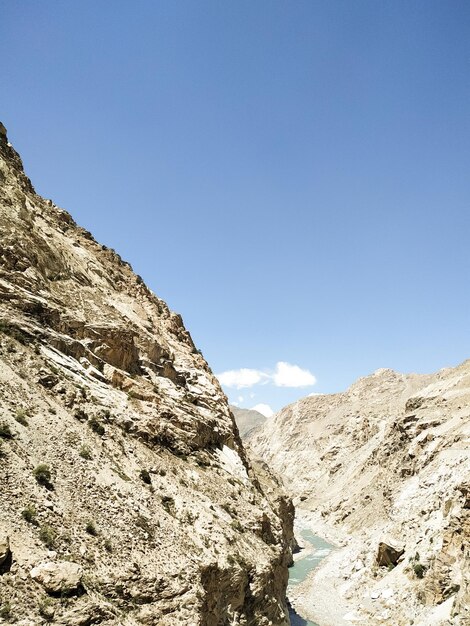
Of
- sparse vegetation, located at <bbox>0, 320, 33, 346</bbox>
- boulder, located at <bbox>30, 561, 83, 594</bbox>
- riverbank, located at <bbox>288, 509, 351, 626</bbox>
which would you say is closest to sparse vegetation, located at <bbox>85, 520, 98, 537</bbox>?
boulder, located at <bbox>30, 561, 83, 594</bbox>

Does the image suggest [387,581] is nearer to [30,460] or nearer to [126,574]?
[126,574]

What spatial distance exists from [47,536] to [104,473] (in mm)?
5190

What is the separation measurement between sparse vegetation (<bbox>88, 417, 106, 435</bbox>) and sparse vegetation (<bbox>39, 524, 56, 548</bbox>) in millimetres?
7228

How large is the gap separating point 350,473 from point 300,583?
56.4 m

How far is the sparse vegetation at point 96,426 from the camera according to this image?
850 inches

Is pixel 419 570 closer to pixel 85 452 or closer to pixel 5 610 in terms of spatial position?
pixel 85 452

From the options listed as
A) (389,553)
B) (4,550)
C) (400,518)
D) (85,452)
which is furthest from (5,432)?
(400,518)

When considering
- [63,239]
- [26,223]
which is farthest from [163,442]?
[63,239]

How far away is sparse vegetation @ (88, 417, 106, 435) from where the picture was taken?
21.6 m

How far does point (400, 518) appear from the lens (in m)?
47.4

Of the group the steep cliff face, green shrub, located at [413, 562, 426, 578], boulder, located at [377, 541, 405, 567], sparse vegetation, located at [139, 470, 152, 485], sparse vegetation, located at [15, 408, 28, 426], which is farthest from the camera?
boulder, located at [377, 541, 405, 567]

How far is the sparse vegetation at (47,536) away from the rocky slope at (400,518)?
82.0 ft

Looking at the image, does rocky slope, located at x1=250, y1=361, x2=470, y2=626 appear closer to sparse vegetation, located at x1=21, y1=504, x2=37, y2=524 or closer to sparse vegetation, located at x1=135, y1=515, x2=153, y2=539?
sparse vegetation, located at x1=135, y1=515, x2=153, y2=539

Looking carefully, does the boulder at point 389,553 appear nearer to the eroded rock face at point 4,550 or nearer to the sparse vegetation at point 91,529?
the sparse vegetation at point 91,529
